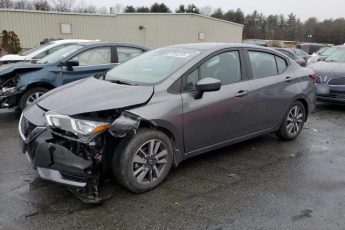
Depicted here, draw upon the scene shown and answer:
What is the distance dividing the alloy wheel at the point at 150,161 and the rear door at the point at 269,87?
1.58 meters

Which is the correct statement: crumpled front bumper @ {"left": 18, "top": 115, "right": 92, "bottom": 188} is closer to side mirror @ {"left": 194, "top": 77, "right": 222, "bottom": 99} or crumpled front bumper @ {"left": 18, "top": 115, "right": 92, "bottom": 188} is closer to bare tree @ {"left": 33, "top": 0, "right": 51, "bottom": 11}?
side mirror @ {"left": 194, "top": 77, "right": 222, "bottom": 99}

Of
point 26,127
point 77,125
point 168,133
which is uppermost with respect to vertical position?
point 77,125

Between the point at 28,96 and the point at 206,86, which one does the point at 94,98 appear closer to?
the point at 206,86

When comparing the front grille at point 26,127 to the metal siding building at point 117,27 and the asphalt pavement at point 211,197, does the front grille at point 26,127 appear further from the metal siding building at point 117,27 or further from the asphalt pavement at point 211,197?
the metal siding building at point 117,27

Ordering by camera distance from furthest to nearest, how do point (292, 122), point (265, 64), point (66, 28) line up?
point (66, 28), point (292, 122), point (265, 64)

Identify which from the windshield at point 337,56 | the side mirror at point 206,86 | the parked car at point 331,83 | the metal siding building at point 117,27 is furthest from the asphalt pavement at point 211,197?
the metal siding building at point 117,27

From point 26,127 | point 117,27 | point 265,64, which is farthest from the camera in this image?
point 117,27

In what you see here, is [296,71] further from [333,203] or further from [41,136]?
[41,136]

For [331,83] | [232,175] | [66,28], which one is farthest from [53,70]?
[66,28]

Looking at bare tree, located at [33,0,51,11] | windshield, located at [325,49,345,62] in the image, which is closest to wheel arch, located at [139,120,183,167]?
windshield, located at [325,49,345,62]

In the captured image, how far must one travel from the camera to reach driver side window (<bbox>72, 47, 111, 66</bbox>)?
7438mm

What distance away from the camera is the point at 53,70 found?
706 cm

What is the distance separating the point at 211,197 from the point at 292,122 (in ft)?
8.37

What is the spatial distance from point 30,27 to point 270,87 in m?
20.2
